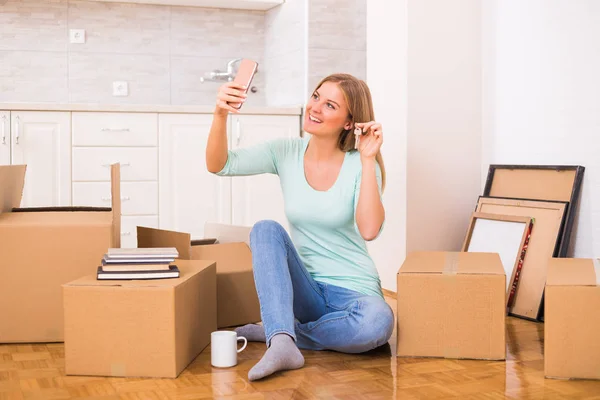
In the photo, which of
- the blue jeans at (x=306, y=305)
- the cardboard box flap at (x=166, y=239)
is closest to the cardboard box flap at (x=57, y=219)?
the cardboard box flap at (x=166, y=239)

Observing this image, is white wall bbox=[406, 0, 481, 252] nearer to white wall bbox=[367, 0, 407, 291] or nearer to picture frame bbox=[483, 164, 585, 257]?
white wall bbox=[367, 0, 407, 291]

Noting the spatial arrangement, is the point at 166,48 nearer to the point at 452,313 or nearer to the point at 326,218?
the point at 326,218

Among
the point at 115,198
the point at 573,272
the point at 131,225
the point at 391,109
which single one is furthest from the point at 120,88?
the point at 573,272

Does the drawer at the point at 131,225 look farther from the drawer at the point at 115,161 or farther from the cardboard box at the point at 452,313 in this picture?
the cardboard box at the point at 452,313

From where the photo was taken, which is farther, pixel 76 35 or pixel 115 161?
pixel 76 35

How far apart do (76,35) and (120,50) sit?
265 millimetres

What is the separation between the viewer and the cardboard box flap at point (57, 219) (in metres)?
2.52

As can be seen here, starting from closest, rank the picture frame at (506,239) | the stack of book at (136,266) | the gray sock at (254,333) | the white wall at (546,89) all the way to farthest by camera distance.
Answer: the stack of book at (136,266) → the gray sock at (254,333) → the white wall at (546,89) → the picture frame at (506,239)

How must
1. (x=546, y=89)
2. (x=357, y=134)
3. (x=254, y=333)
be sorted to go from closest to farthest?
1. (x=357, y=134)
2. (x=254, y=333)
3. (x=546, y=89)

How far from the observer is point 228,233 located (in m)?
3.15

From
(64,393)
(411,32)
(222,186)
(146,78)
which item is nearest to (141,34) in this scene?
(146,78)

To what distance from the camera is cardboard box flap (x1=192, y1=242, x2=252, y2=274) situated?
9.30 feet

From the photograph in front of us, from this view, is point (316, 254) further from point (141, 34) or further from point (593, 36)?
point (141, 34)

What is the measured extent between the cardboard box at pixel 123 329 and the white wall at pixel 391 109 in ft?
5.00
